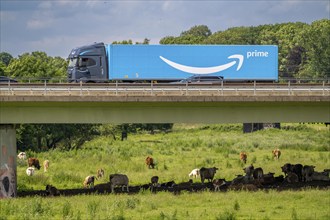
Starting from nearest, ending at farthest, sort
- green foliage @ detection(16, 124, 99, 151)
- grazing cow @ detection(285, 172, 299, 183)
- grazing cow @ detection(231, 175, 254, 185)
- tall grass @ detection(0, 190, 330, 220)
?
tall grass @ detection(0, 190, 330, 220) < grazing cow @ detection(231, 175, 254, 185) < grazing cow @ detection(285, 172, 299, 183) < green foliage @ detection(16, 124, 99, 151)

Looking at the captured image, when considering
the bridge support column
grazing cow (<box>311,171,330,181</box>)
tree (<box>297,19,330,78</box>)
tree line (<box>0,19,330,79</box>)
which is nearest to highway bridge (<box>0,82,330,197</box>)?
the bridge support column

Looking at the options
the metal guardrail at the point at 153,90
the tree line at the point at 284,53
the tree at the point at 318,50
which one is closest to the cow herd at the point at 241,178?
the metal guardrail at the point at 153,90

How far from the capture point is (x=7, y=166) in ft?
133

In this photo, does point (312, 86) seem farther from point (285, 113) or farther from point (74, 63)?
point (74, 63)

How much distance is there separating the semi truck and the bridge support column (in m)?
12.2

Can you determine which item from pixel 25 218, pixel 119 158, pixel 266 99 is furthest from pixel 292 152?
pixel 25 218

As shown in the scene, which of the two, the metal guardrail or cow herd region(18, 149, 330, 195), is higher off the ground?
the metal guardrail

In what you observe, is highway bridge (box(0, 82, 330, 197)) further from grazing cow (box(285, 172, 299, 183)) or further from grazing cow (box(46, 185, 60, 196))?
grazing cow (box(285, 172, 299, 183))

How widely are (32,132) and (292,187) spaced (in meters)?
41.0

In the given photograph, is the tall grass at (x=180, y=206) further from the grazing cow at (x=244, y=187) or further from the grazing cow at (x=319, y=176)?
the grazing cow at (x=319, y=176)

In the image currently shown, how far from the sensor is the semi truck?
5312 centimetres

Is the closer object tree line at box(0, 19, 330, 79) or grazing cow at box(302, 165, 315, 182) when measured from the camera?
grazing cow at box(302, 165, 315, 182)

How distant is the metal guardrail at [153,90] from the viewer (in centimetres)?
4097

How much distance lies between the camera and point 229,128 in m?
114
